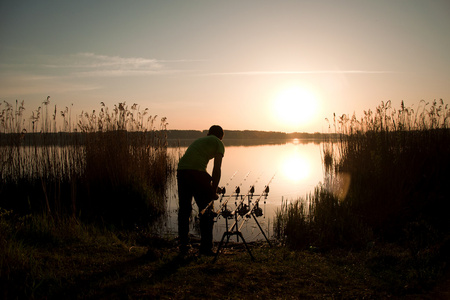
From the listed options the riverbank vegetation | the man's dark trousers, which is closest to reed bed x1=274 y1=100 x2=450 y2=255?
the riverbank vegetation

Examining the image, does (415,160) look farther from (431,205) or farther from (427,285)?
(427,285)

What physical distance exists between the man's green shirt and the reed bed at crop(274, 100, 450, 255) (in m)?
2.53

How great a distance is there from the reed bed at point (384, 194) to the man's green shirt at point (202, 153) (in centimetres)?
253

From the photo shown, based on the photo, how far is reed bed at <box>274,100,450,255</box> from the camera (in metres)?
6.27

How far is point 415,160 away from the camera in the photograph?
25.8 feet

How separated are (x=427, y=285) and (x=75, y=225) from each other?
17.9 feet

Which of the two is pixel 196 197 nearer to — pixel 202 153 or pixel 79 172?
pixel 202 153

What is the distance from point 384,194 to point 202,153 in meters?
4.42

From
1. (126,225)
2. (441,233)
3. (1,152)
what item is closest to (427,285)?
(441,233)

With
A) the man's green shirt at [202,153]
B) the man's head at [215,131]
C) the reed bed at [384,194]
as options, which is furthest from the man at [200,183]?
the reed bed at [384,194]

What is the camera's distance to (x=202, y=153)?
5395 millimetres

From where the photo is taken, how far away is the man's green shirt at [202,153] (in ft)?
17.4

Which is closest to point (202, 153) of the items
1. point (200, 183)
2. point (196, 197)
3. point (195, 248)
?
point (200, 183)

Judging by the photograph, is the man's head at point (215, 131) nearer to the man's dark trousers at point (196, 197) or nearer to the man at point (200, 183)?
the man at point (200, 183)
